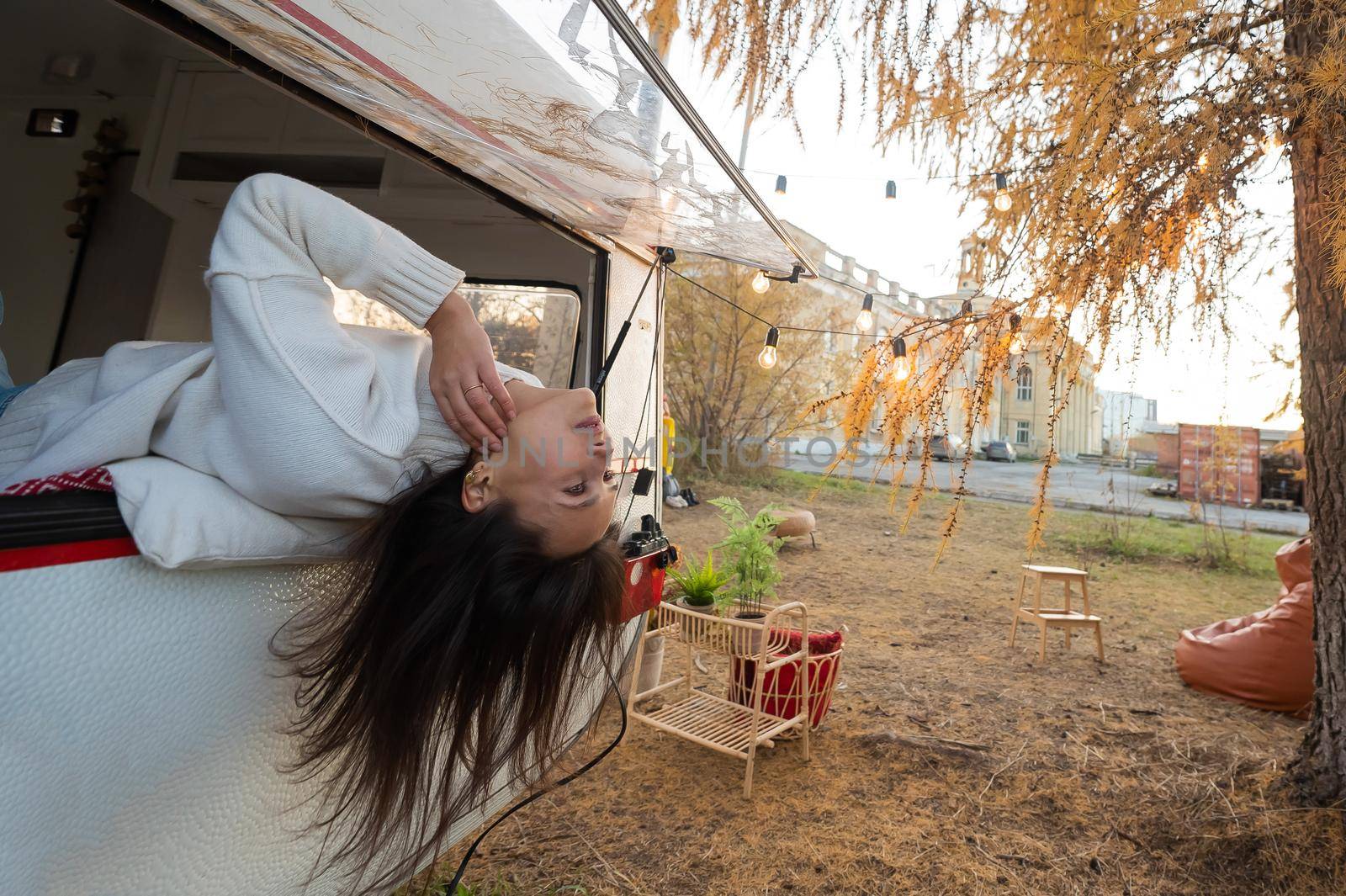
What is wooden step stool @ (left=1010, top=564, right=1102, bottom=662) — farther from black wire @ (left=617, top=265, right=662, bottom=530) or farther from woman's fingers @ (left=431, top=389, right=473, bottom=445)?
woman's fingers @ (left=431, top=389, right=473, bottom=445)

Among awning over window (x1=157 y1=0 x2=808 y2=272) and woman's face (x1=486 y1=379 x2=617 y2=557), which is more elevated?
awning over window (x1=157 y1=0 x2=808 y2=272)

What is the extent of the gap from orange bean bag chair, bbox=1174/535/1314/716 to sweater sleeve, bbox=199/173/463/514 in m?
5.24

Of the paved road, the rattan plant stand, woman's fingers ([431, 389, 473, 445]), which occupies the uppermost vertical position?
woman's fingers ([431, 389, 473, 445])

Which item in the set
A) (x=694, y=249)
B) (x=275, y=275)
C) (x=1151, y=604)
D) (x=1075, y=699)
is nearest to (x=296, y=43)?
(x=275, y=275)

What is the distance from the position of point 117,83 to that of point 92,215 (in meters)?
0.88

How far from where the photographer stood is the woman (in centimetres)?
115

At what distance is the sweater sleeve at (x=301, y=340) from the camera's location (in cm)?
112

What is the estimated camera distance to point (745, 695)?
3709 millimetres

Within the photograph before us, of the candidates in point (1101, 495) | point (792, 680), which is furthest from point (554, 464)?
point (1101, 495)

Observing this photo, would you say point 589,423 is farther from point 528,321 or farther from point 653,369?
point 528,321

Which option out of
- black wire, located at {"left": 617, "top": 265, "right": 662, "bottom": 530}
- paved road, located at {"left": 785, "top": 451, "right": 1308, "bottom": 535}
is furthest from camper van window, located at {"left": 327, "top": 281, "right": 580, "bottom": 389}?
paved road, located at {"left": 785, "top": 451, "right": 1308, "bottom": 535}

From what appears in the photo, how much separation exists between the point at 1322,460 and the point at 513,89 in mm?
3297

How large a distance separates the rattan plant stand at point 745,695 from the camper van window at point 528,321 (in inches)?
64.3

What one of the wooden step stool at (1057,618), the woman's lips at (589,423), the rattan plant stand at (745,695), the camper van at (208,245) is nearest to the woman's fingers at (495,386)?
the woman's lips at (589,423)
